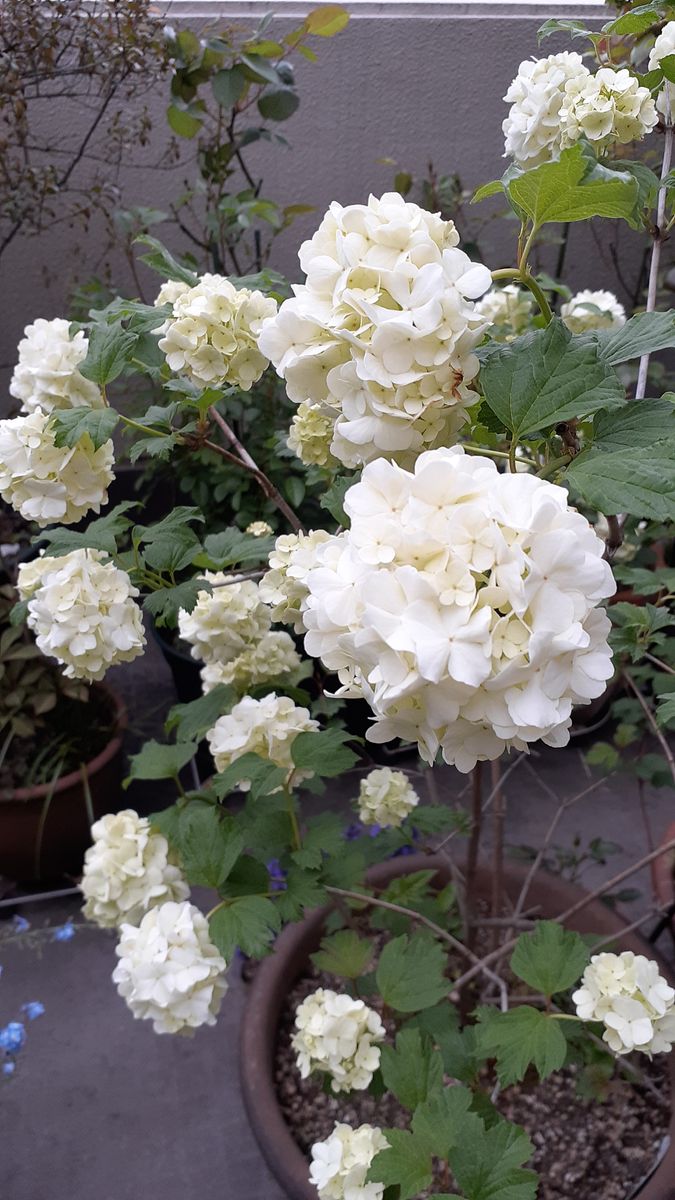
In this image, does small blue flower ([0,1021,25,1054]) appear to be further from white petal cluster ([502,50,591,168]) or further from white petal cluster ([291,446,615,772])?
white petal cluster ([502,50,591,168])

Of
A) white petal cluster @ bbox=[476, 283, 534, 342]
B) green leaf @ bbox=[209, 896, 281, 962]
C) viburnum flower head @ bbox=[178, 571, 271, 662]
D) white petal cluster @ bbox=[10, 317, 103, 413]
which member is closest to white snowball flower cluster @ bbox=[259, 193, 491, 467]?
white petal cluster @ bbox=[10, 317, 103, 413]

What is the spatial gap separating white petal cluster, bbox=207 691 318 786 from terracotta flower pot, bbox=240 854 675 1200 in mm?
363

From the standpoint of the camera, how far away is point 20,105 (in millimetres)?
1974

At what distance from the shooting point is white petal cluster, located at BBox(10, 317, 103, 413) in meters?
0.90

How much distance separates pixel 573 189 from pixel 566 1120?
1364mm

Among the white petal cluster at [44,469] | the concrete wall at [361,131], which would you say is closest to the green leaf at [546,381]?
the white petal cluster at [44,469]

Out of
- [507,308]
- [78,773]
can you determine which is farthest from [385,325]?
[78,773]

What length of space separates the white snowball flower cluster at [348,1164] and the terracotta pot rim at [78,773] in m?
1.09

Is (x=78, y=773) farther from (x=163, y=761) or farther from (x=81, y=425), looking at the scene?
(x=81, y=425)

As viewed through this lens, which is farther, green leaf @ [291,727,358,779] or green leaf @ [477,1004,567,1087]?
green leaf @ [291,727,358,779]

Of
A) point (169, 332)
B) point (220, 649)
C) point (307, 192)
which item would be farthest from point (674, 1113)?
point (307, 192)

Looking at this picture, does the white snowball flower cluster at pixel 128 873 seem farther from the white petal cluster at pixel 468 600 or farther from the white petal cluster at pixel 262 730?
the white petal cluster at pixel 468 600

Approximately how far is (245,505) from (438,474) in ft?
5.58

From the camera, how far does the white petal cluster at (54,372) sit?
35.5 inches
